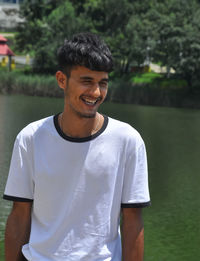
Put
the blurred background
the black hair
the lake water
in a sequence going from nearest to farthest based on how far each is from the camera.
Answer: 1. the black hair
2. the lake water
3. the blurred background

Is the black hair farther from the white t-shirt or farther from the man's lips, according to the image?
the white t-shirt

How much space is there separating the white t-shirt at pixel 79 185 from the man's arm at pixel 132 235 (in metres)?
0.03

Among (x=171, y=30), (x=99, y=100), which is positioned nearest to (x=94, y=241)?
(x=99, y=100)

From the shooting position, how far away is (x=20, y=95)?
1730 inches

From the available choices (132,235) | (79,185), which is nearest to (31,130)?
(79,185)

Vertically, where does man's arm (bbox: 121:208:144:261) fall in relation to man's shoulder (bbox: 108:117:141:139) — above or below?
below

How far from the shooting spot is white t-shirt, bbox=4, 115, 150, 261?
2.22m

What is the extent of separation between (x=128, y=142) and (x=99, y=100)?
21 centimetres

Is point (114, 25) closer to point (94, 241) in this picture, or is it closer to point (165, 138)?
point (165, 138)

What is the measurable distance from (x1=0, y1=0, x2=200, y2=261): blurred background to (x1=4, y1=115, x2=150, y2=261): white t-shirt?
4.33 metres

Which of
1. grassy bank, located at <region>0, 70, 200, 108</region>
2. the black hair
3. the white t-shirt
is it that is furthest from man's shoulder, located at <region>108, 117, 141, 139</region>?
grassy bank, located at <region>0, 70, 200, 108</region>

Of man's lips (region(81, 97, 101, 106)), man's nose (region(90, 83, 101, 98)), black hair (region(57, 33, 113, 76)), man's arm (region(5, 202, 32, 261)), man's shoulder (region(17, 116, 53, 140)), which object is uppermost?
black hair (region(57, 33, 113, 76))

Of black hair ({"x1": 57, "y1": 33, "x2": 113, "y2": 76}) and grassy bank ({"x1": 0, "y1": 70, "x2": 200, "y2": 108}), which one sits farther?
grassy bank ({"x1": 0, "y1": 70, "x2": 200, "y2": 108})

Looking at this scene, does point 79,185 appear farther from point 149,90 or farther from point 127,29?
point 127,29
